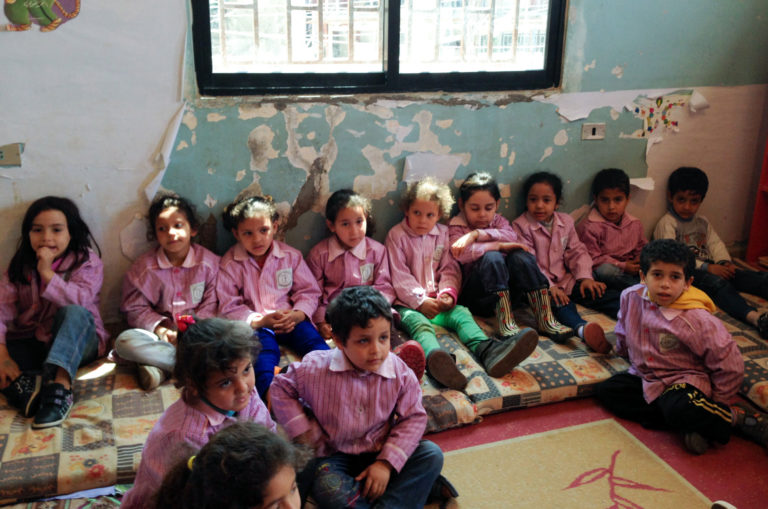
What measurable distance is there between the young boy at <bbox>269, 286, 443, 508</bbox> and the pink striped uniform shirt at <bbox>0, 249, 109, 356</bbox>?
3.63 feet

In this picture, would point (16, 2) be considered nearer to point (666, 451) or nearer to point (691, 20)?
point (666, 451)

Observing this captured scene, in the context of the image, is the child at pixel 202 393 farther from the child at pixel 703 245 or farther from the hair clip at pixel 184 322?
the child at pixel 703 245

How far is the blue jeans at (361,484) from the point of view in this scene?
5.88 feet

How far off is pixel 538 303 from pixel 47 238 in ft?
6.97

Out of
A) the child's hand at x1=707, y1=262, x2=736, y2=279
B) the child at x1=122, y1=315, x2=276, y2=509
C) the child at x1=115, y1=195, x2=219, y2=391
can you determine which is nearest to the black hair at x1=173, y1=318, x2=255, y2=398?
the child at x1=122, y1=315, x2=276, y2=509

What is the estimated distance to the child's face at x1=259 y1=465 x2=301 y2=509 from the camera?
4.03 ft

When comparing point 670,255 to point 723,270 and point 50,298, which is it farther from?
point 50,298

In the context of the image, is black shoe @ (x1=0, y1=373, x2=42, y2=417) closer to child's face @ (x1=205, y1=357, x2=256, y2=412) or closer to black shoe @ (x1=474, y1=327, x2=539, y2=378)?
child's face @ (x1=205, y1=357, x2=256, y2=412)

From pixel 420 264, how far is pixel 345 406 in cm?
127

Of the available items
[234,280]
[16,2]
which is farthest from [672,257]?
[16,2]

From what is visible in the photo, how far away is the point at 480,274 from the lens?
9.78 ft

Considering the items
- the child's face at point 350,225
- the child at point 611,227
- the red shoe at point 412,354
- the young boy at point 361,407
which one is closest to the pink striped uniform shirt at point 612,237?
the child at point 611,227

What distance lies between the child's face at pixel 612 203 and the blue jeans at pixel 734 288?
1.65 feet

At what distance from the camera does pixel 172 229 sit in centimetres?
268
